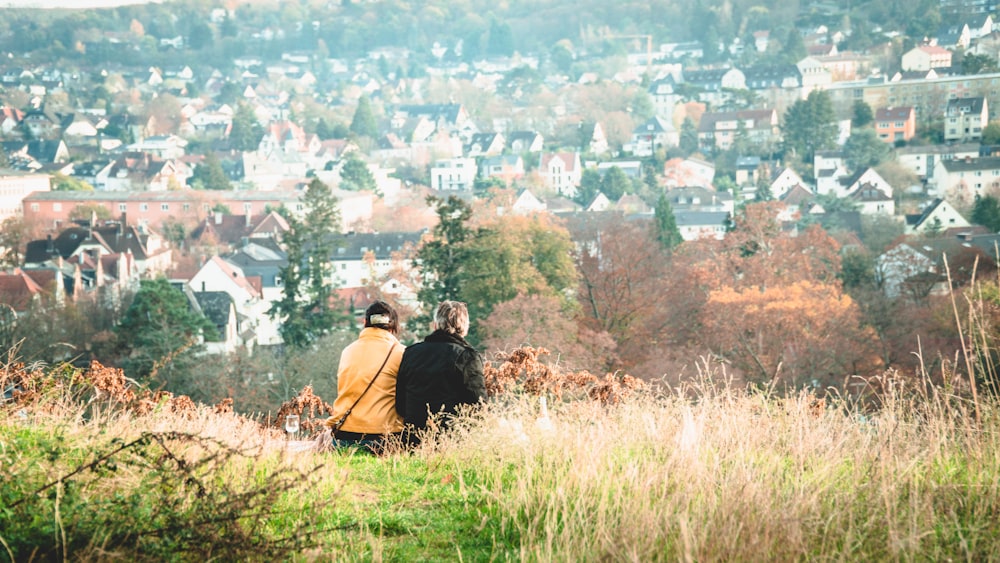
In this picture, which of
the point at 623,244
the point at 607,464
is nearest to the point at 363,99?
the point at 623,244

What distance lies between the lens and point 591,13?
123188 millimetres

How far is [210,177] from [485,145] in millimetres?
20759

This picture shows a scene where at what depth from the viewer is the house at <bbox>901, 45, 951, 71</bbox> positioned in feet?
261

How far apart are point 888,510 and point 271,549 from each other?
1392 mm

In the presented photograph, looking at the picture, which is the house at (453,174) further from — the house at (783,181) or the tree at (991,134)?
the tree at (991,134)

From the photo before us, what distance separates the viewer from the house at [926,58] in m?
79.4

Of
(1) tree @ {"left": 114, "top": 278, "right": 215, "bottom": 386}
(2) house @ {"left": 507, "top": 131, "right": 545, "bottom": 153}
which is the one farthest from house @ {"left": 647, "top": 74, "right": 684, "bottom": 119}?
(1) tree @ {"left": 114, "top": 278, "right": 215, "bottom": 386}

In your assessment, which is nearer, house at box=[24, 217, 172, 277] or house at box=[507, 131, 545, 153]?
house at box=[24, 217, 172, 277]

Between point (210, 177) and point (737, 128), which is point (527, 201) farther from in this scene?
point (210, 177)

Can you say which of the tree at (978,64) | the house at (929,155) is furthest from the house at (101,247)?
the tree at (978,64)

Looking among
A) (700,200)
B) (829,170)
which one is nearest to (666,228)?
(700,200)

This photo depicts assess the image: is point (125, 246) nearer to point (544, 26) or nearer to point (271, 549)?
point (271, 549)

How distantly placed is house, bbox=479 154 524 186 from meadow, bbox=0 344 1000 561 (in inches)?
2539

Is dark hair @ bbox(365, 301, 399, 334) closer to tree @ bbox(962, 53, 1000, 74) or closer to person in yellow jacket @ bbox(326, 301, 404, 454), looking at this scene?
person in yellow jacket @ bbox(326, 301, 404, 454)
